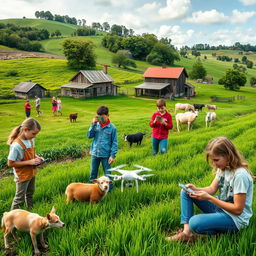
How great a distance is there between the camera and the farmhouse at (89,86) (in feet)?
166

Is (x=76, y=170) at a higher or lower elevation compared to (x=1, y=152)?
higher

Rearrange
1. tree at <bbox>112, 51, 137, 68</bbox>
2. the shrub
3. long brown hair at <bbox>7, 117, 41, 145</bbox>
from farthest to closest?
tree at <bbox>112, 51, 137, 68</bbox>, the shrub, long brown hair at <bbox>7, 117, 41, 145</bbox>

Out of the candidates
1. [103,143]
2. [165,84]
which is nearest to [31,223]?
[103,143]

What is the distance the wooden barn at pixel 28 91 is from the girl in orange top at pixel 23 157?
46.2m

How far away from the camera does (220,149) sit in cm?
326

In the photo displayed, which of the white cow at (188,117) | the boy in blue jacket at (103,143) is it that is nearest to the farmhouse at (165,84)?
the white cow at (188,117)

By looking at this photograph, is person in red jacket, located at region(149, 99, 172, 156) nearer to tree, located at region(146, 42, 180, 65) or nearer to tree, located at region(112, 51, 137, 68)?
tree, located at region(112, 51, 137, 68)

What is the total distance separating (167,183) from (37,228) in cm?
329

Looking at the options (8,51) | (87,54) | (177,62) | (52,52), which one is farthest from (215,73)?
(8,51)

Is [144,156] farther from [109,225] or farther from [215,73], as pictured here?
[215,73]

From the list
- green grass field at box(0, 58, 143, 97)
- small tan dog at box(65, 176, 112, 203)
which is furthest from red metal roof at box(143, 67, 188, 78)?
small tan dog at box(65, 176, 112, 203)

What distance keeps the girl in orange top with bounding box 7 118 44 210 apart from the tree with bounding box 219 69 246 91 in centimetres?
7262

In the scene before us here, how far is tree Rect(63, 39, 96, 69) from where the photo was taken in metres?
76.9

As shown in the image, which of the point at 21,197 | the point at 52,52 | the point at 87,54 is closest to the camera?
the point at 21,197
